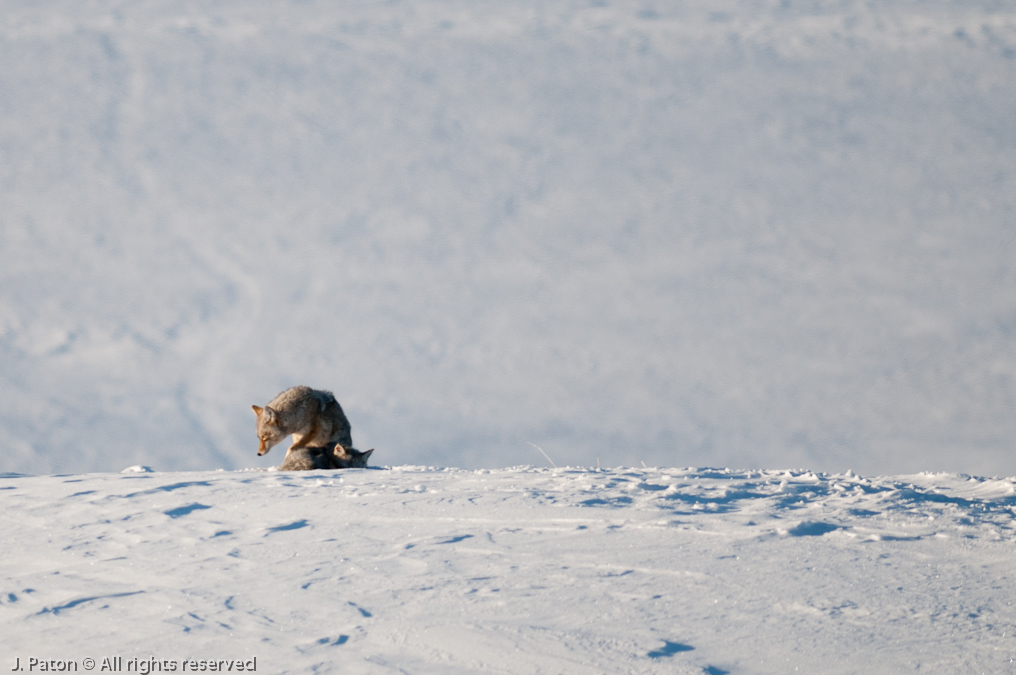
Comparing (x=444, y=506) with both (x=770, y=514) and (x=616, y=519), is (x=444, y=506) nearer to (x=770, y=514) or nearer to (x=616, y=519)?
(x=616, y=519)

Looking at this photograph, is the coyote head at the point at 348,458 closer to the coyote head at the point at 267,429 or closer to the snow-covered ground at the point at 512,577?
the coyote head at the point at 267,429

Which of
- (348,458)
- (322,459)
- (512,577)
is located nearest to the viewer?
(512,577)

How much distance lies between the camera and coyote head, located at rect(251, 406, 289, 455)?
8070mm

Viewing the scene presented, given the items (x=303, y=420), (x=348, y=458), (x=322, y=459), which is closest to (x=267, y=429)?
(x=303, y=420)

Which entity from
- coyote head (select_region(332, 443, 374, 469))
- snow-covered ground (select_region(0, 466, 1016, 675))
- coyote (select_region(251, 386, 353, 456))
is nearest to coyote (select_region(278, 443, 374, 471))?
coyote head (select_region(332, 443, 374, 469))

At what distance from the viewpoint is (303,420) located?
8.20 meters

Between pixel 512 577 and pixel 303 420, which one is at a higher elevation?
pixel 303 420

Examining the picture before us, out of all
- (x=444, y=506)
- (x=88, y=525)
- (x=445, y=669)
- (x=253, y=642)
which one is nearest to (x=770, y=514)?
(x=444, y=506)

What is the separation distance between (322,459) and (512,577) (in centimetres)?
417

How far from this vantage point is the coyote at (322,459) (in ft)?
26.2

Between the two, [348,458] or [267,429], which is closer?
[267,429]

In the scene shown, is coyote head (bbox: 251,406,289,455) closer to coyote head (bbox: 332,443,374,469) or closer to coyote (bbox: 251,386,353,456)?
coyote (bbox: 251,386,353,456)

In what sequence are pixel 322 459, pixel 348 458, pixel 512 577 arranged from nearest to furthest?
pixel 512 577
pixel 322 459
pixel 348 458

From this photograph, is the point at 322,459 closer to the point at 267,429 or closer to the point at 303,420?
the point at 303,420
